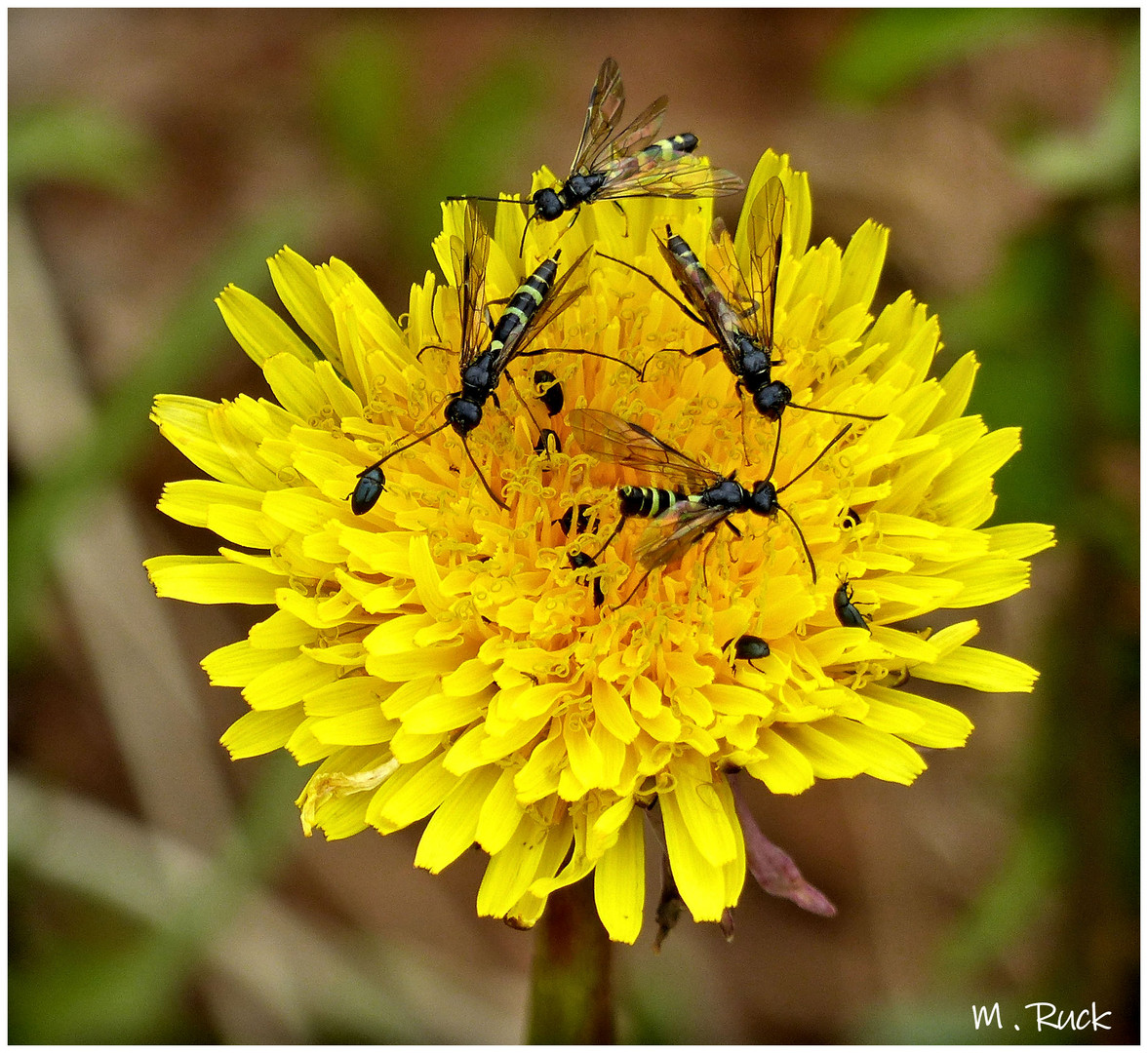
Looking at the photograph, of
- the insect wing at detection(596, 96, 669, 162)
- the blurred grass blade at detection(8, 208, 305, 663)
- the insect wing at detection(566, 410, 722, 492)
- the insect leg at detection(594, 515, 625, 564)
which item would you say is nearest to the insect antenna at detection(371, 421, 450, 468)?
the insect wing at detection(566, 410, 722, 492)

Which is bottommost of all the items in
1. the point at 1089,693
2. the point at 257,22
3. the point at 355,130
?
the point at 1089,693

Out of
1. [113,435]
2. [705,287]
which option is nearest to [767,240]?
[705,287]

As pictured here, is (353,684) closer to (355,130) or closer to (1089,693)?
(1089,693)

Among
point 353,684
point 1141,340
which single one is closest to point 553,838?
point 353,684

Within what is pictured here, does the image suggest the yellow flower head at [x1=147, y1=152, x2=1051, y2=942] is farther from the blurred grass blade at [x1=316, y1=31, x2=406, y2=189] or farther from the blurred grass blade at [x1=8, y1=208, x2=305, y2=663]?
the blurred grass blade at [x1=316, y1=31, x2=406, y2=189]

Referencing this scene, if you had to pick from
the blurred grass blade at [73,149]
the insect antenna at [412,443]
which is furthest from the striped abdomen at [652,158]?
the blurred grass blade at [73,149]

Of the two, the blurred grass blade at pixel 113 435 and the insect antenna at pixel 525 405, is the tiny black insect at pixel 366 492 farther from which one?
the blurred grass blade at pixel 113 435
